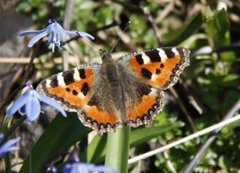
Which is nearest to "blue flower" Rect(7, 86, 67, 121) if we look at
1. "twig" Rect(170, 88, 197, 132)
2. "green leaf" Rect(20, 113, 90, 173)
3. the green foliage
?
the green foliage

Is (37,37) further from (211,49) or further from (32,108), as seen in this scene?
(211,49)

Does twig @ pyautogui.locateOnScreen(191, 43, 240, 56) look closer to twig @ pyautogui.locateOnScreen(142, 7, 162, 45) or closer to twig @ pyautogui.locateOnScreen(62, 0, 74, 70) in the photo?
twig @ pyautogui.locateOnScreen(142, 7, 162, 45)

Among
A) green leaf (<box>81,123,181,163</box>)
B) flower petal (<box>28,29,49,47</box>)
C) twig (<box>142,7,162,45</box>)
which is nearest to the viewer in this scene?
flower petal (<box>28,29,49,47</box>)

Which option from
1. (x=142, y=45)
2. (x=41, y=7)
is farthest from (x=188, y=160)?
(x=41, y=7)

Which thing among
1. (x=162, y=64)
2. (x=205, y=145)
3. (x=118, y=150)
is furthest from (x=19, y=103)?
(x=205, y=145)

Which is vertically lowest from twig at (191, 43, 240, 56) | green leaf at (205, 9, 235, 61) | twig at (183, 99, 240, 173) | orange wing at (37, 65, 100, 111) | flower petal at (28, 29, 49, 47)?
twig at (183, 99, 240, 173)

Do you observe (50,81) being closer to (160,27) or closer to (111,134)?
(111,134)

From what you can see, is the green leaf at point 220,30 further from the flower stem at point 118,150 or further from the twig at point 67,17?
the flower stem at point 118,150

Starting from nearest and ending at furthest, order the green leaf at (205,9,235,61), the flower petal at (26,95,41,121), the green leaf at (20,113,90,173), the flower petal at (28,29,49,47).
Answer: the flower petal at (26,95,41,121)
the flower petal at (28,29,49,47)
the green leaf at (20,113,90,173)
the green leaf at (205,9,235,61)

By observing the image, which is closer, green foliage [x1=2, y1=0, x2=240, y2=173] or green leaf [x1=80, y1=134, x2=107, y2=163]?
green foliage [x1=2, y1=0, x2=240, y2=173]
